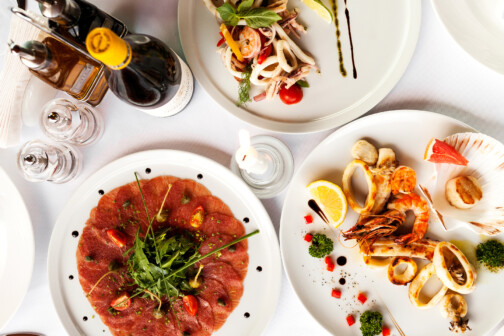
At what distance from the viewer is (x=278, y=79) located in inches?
55.3

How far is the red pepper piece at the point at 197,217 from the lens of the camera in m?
1.55

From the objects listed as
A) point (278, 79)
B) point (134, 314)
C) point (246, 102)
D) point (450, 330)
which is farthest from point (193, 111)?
point (450, 330)

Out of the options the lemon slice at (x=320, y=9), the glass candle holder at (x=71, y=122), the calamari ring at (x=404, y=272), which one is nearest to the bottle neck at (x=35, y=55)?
the glass candle holder at (x=71, y=122)

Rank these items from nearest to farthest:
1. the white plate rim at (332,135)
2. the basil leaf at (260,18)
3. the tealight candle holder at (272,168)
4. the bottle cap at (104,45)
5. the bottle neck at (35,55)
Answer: the bottle cap at (104,45) < the bottle neck at (35,55) < the basil leaf at (260,18) < the white plate rim at (332,135) < the tealight candle holder at (272,168)

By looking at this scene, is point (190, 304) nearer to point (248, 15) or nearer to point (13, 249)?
point (13, 249)

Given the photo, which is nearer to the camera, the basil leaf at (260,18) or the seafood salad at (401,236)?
the basil leaf at (260,18)

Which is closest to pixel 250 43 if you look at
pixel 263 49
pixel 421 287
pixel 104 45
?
pixel 263 49

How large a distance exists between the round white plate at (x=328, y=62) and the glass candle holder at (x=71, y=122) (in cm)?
49

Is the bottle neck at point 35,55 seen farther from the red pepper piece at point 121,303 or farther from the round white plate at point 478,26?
the round white plate at point 478,26

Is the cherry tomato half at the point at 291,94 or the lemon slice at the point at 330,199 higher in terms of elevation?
the cherry tomato half at the point at 291,94

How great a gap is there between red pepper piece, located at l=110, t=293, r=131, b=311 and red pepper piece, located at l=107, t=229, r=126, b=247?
229mm

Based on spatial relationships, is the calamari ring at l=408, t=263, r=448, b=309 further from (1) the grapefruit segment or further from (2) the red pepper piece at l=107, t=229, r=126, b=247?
(2) the red pepper piece at l=107, t=229, r=126, b=247

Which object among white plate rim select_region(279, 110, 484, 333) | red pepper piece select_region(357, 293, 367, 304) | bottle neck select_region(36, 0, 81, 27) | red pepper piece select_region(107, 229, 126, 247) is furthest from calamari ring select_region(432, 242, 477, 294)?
bottle neck select_region(36, 0, 81, 27)

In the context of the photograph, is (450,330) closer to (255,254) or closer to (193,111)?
(255,254)
